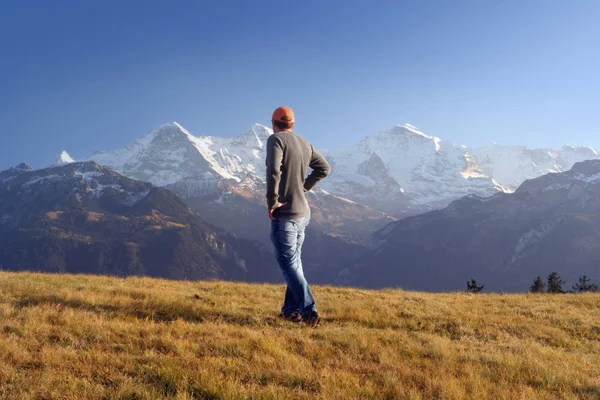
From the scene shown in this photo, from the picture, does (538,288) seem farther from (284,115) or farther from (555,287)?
(284,115)

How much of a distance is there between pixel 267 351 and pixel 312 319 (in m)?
2.19

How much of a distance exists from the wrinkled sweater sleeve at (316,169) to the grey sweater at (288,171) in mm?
342

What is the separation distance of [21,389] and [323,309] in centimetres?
675

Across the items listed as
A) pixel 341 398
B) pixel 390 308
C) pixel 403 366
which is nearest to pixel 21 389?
pixel 341 398

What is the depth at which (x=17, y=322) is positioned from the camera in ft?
21.8

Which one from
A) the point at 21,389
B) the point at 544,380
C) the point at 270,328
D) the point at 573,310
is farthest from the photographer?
the point at 573,310

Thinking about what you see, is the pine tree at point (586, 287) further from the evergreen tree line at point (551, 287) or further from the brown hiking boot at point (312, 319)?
the brown hiking boot at point (312, 319)

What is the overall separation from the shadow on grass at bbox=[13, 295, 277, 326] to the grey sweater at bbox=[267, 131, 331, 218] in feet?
8.13

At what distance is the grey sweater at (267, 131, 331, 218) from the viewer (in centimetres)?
736

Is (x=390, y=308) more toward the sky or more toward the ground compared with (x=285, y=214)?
more toward the ground

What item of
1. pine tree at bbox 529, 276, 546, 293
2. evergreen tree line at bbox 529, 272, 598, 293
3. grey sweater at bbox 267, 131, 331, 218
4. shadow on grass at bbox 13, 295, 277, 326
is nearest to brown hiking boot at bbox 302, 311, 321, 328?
shadow on grass at bbox 13, 295, 277, 326

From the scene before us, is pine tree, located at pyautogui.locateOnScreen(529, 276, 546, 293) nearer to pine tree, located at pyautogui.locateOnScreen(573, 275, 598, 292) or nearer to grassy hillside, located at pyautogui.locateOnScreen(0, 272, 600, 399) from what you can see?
pine tree, located at pyautogui.locateOnScreen(573, 275, 598, 292)

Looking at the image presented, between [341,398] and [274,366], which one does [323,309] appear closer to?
[274,366]

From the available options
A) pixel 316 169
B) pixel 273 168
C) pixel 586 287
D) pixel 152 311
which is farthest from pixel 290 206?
pixel 586 287
